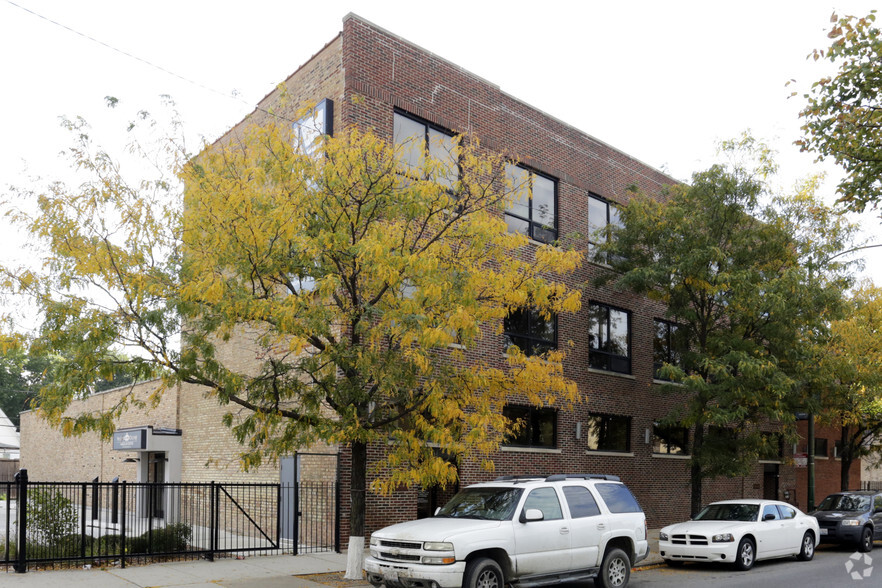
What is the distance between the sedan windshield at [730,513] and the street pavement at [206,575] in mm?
7733

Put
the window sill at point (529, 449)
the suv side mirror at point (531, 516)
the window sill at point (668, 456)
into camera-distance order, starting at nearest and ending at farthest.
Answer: the suv side mirror at point (531, 516) → the window sill at point (529, 449) → the window sill at point (668, 456)

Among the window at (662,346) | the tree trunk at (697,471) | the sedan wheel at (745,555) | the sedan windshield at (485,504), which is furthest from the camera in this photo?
the window at (662,346)

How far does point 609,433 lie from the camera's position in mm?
23594

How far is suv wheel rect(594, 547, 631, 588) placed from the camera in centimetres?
1229

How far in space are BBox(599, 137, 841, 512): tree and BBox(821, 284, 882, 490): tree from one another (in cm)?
223

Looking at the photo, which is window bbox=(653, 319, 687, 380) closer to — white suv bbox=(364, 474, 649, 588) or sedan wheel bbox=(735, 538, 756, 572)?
sedan wheel bbox=(735, 538, 756, 572)

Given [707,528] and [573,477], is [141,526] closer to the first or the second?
[573,477]

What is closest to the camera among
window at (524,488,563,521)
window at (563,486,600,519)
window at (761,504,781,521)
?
window at (524,488,563,521)

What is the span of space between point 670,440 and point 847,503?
614 centimetres

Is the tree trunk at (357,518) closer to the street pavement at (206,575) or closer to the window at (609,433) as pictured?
the street pavement at (206,575)

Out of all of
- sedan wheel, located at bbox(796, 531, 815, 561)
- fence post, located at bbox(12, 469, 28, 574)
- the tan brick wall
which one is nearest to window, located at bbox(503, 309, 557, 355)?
sedan wheel, located at bbox(796, 531, 815, 561)

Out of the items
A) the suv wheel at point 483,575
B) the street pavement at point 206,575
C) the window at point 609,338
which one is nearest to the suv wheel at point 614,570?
the suv wheel at point 483,575

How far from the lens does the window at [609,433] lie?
23031 mm

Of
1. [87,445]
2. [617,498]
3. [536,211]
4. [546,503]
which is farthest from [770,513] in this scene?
[87,445]
